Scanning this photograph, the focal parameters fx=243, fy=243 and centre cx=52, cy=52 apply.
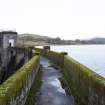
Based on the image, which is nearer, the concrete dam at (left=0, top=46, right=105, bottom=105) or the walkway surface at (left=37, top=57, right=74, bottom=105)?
the concrete dam at (left=0, top=46, right=105, bottom=105)

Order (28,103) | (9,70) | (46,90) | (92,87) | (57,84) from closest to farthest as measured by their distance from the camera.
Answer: (92,87) → (28,103) → (46,90) → (57,84) → (9,70)

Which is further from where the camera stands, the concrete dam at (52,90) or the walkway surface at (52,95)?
the walkway surface at (52,95)

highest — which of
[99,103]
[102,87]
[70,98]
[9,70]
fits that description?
[102,87]

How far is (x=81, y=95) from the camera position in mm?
11297

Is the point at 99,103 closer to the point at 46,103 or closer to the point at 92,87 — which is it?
the point at 92,87

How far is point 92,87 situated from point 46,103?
10.0 feet

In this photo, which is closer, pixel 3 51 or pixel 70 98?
pixel 70 98

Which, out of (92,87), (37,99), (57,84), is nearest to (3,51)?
(57,84)

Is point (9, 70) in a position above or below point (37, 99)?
below

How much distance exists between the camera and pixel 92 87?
29.1 feet

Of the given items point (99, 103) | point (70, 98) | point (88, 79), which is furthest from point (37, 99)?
point (99, 103)

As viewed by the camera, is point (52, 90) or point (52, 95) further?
point (52, 90)

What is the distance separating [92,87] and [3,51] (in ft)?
127

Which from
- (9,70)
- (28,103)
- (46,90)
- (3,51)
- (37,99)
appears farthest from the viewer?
(3,51)
